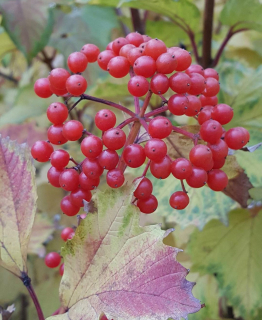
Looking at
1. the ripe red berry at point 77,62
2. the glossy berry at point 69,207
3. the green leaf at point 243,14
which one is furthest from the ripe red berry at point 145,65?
the green leaf at point 243,14

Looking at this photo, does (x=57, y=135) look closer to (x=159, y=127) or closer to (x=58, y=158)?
(x=58, y=158)

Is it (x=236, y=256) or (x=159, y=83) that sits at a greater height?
(x=159, y=83)

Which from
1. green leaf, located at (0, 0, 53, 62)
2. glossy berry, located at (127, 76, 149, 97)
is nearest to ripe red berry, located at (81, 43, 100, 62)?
glossy berry, located at (127, 76, 149, 97)

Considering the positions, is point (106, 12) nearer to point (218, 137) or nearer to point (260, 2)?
point (260, 2)

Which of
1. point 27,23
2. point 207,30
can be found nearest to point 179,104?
point 207,30

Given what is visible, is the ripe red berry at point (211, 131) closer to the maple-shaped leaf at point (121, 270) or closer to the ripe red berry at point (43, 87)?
the maple-shaped leaf at point (121, 270)

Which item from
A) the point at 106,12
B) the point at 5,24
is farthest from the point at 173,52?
the point at 106,12

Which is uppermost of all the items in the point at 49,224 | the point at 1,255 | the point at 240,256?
the point at 1,255
